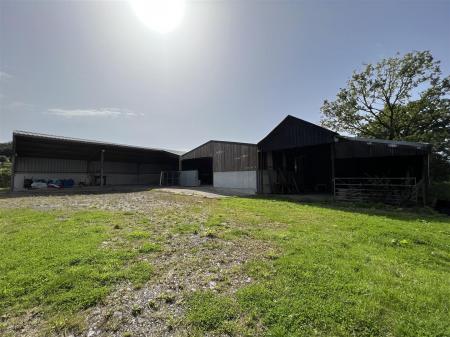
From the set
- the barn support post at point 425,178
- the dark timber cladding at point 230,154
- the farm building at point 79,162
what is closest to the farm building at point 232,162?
the dark timber cladding at point 230,154

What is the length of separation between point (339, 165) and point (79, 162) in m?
27.9

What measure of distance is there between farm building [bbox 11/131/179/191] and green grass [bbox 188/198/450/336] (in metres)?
23.8

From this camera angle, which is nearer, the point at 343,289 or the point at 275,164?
the point at 343,289

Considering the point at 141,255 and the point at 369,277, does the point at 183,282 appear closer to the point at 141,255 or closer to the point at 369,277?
the point at 141,255

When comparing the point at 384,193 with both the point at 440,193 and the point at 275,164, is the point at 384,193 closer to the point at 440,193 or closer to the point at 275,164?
the point at 440,193

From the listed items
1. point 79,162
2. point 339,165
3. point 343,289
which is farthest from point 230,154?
point 79,162

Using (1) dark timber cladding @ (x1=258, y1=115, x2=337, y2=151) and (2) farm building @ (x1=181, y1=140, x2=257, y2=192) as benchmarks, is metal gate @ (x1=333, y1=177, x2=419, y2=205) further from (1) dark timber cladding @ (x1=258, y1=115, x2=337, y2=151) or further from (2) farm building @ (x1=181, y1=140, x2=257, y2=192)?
(2) farm building @ (x1=181, y1=140, x2=257, y2=192)

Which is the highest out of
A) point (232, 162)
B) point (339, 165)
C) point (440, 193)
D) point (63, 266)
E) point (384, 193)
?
point (232, 162)

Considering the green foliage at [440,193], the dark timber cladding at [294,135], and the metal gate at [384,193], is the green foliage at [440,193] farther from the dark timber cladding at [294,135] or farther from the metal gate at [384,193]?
the dark timber cladding at [294,135]

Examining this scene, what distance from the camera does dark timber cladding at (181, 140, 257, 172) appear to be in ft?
64.4

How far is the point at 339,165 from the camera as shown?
64.1 ft

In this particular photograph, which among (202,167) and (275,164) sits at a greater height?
(202,167)

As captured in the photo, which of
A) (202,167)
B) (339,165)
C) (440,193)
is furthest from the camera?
(202,167)

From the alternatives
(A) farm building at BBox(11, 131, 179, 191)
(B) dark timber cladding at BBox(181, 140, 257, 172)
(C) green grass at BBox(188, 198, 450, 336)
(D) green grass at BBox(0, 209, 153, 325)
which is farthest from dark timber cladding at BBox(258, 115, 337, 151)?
(A) farm building at BBox(11, 131, 179, 191)
